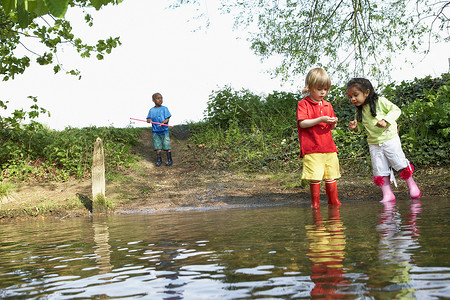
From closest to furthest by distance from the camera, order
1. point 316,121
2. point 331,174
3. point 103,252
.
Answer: point 103,252 < point 316,121 < point 331,174

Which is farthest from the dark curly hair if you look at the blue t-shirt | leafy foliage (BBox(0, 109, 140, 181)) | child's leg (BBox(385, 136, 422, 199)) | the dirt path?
the blue t-shirt

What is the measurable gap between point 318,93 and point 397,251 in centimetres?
374

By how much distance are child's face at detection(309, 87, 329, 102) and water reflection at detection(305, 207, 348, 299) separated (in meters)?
2.27

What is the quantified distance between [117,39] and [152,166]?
523 centimetres

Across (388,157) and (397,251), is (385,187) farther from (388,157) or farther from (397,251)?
(397,251)

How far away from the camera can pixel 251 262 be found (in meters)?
2.68

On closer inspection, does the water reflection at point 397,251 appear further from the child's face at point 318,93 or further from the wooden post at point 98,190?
the wooden post at point 98,190

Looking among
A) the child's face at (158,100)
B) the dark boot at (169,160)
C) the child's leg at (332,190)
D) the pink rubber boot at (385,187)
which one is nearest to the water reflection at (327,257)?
the child's leg at (332,190)

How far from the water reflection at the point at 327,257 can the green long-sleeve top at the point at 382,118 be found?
271 centimetres

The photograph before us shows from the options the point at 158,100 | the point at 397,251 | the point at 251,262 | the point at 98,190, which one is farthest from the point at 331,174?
the point at 158,100

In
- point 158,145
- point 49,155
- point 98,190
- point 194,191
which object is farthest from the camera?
point 158,145

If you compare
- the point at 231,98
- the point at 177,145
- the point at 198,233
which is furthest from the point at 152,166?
the point at 198,233

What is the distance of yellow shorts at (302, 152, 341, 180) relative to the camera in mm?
6184

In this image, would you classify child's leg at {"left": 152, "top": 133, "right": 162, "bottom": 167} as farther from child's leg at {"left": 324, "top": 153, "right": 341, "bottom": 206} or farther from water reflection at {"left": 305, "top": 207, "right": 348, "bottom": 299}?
water reflection at {"left": 305, "top": 207, "right": 348, "bottom": 299}
